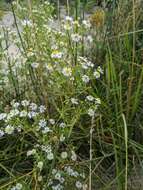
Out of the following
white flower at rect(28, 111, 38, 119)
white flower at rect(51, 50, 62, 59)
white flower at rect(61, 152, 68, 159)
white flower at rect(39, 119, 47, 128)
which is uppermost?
white flower at rect(51, 50, 62, 59)

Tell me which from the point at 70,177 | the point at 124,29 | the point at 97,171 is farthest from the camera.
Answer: the point at 124,29

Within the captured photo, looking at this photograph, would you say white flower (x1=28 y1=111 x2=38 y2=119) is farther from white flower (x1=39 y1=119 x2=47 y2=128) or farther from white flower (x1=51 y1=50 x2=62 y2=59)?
white flower (x1=51 y1=50 x2=62 y2=59)

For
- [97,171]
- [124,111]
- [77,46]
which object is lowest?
[97,171]

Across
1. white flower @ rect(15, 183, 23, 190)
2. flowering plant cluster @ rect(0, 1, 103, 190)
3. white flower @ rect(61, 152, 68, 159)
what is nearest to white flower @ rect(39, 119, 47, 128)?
flowering plant cluster @ rect(0, 1, 103, 190)

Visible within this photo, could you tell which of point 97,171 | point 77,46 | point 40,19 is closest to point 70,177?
point 97,171

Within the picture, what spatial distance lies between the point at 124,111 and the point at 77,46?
34cm

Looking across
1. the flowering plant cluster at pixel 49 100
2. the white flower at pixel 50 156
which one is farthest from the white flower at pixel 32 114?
the white flower at pixel 50 156

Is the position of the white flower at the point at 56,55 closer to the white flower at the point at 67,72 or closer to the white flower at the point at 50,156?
the white flower at the point at 67,72

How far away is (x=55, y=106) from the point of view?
1881 millimetres

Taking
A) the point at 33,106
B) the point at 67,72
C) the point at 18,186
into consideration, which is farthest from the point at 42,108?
the point at 18,186

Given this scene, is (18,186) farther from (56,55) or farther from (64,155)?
(56,55)

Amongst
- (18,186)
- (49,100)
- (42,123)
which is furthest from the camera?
(49,100)

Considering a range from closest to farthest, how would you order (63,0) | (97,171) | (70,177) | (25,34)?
(70,177) < (97,171) < (25,34) < (63,0)

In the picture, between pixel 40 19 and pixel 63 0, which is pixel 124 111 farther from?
pixel 63 0
